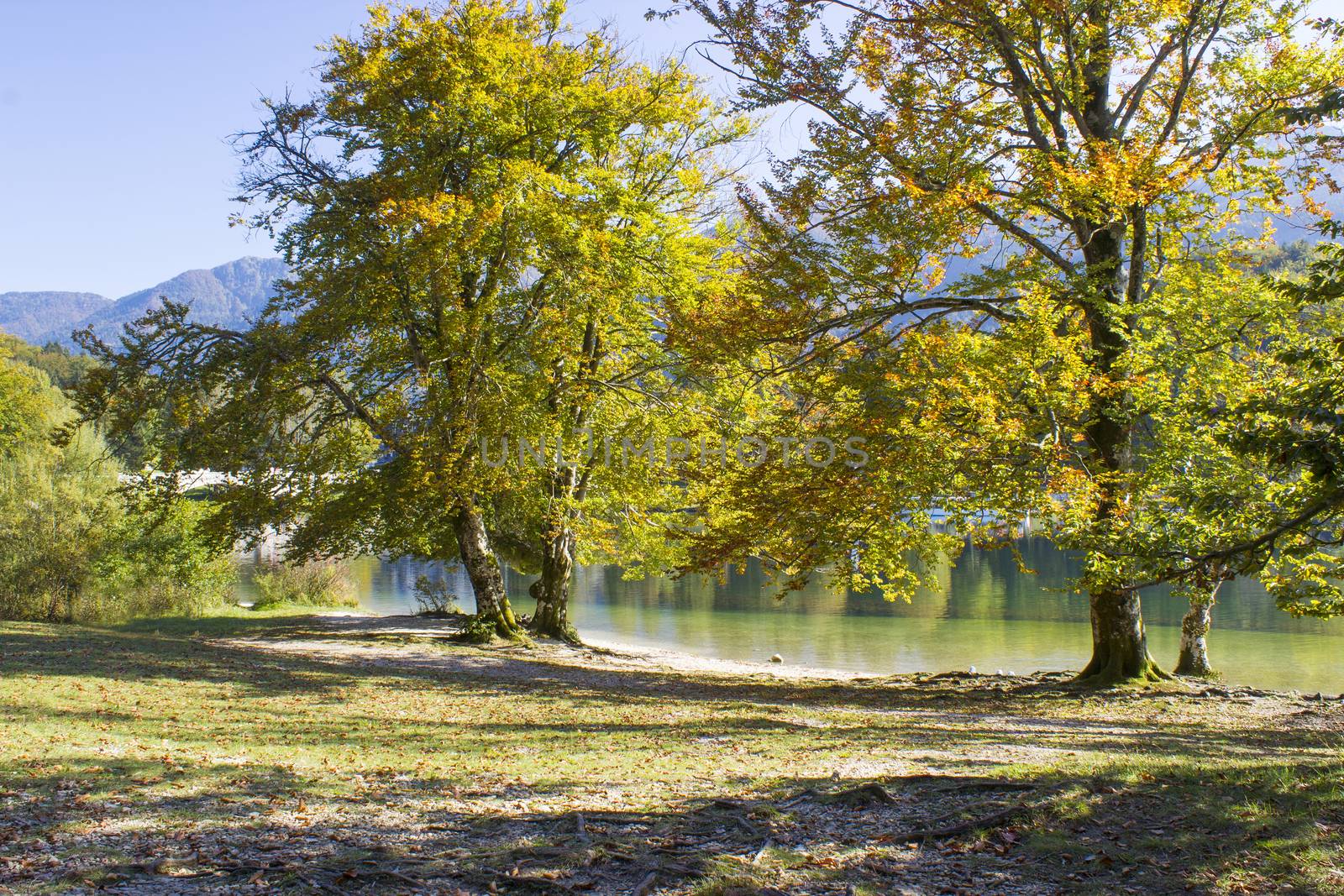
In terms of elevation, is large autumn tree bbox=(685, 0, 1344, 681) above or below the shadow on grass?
above

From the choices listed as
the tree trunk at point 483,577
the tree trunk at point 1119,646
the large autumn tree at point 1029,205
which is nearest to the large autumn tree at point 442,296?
the tree trunk at point 483,577

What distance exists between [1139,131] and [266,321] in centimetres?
1475

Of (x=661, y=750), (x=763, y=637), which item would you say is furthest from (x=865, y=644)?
(x=661, y=750)

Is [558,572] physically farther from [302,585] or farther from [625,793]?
[625,793]

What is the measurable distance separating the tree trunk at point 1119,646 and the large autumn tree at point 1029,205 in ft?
0.12

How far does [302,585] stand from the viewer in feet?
94.9

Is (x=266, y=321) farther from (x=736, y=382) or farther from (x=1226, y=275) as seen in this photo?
(x=1226, y=275)

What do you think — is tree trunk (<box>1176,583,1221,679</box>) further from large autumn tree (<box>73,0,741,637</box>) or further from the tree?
large autumn tree (<box>73,0,741,637</box>)

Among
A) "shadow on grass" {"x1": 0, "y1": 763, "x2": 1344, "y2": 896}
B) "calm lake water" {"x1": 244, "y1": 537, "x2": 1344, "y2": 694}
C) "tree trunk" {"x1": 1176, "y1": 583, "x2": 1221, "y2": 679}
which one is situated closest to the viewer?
"shadow on grass" {"x1": 0, "y1": 763, "x2": 1344, "y2": 896}

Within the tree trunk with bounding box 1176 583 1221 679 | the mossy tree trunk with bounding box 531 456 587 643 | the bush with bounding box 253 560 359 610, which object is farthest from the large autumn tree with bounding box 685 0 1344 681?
the bush with bounding box 253 560 359 610

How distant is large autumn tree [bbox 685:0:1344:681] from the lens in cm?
1103

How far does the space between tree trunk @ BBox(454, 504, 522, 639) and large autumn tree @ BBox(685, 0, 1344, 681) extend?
7760mm

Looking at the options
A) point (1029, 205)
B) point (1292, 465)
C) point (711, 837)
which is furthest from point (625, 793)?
point (1029, 205)

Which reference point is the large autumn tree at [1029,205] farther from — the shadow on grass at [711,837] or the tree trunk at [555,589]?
the tree trunk at [555,589]
